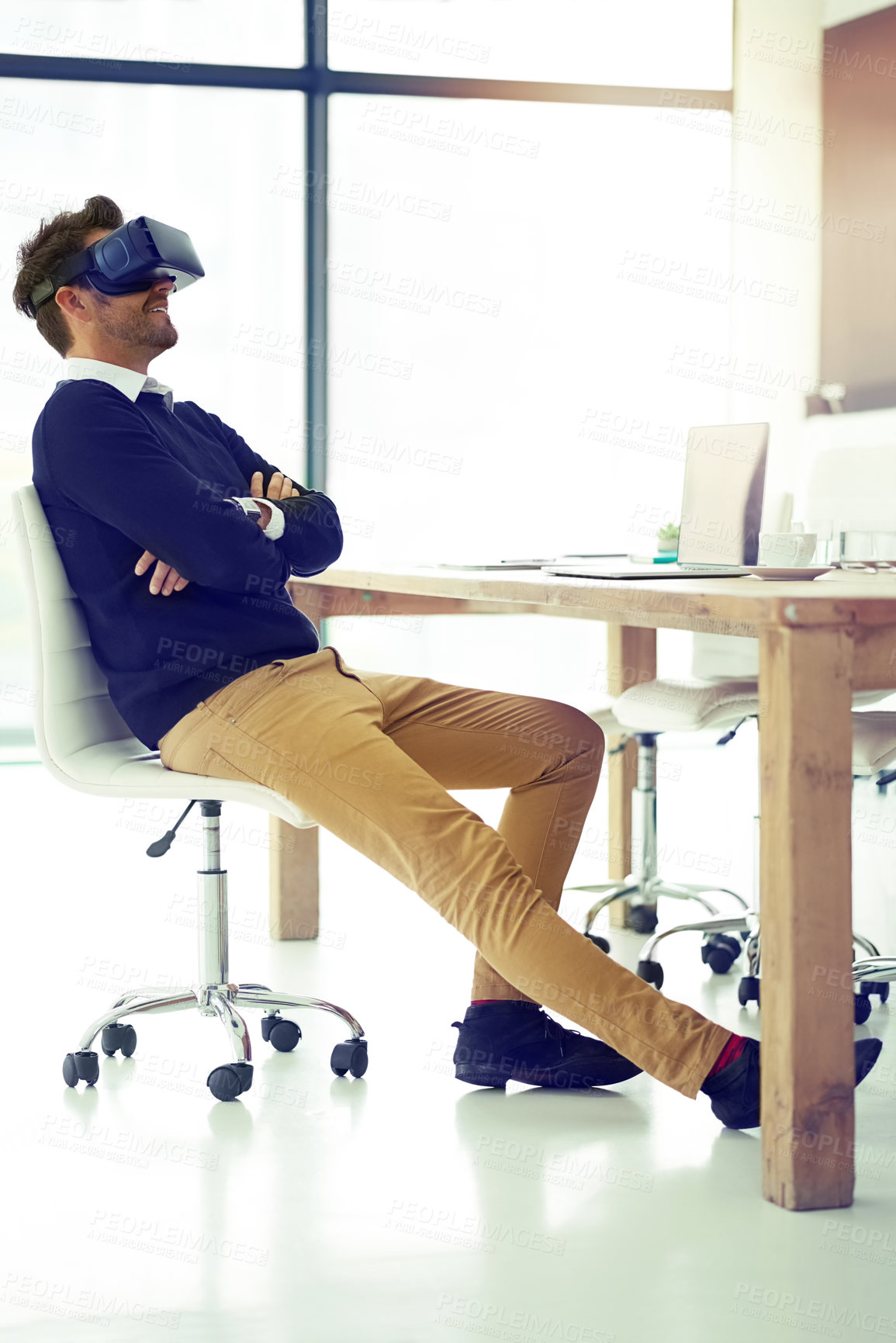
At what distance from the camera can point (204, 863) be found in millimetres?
2459

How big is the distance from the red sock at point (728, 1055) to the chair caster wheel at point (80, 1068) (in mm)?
980

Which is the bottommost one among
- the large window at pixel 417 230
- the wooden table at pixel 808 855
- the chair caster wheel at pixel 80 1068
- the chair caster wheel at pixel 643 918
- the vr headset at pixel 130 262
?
the chair caster wheel at pixel 643 918

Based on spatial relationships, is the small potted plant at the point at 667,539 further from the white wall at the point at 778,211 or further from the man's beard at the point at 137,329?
the white wall at the point at 778,211

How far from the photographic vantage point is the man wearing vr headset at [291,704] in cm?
209

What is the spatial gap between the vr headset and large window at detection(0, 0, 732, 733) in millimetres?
3276

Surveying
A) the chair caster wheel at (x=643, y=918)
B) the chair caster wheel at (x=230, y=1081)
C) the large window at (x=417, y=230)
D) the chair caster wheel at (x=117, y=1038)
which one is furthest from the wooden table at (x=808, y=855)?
the large window at (x=417, y=230)

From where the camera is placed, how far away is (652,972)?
9.84 feet

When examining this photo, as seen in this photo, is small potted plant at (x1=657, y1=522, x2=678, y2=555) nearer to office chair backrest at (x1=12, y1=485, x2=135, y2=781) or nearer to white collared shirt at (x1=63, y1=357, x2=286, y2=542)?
white collared shirt at (x1=63, y1=357, x2=286, y2=542)

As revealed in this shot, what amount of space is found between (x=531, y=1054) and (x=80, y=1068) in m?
0.72

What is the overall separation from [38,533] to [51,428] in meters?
0.16

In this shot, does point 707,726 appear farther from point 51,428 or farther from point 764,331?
point 764,331

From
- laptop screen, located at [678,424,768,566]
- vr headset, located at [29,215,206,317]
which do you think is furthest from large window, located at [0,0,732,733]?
vr headset, located at [29,215,206,317]

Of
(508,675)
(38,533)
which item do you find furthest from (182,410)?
(508,675)

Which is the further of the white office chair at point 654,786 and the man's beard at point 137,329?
the white office chair at point 654,786
